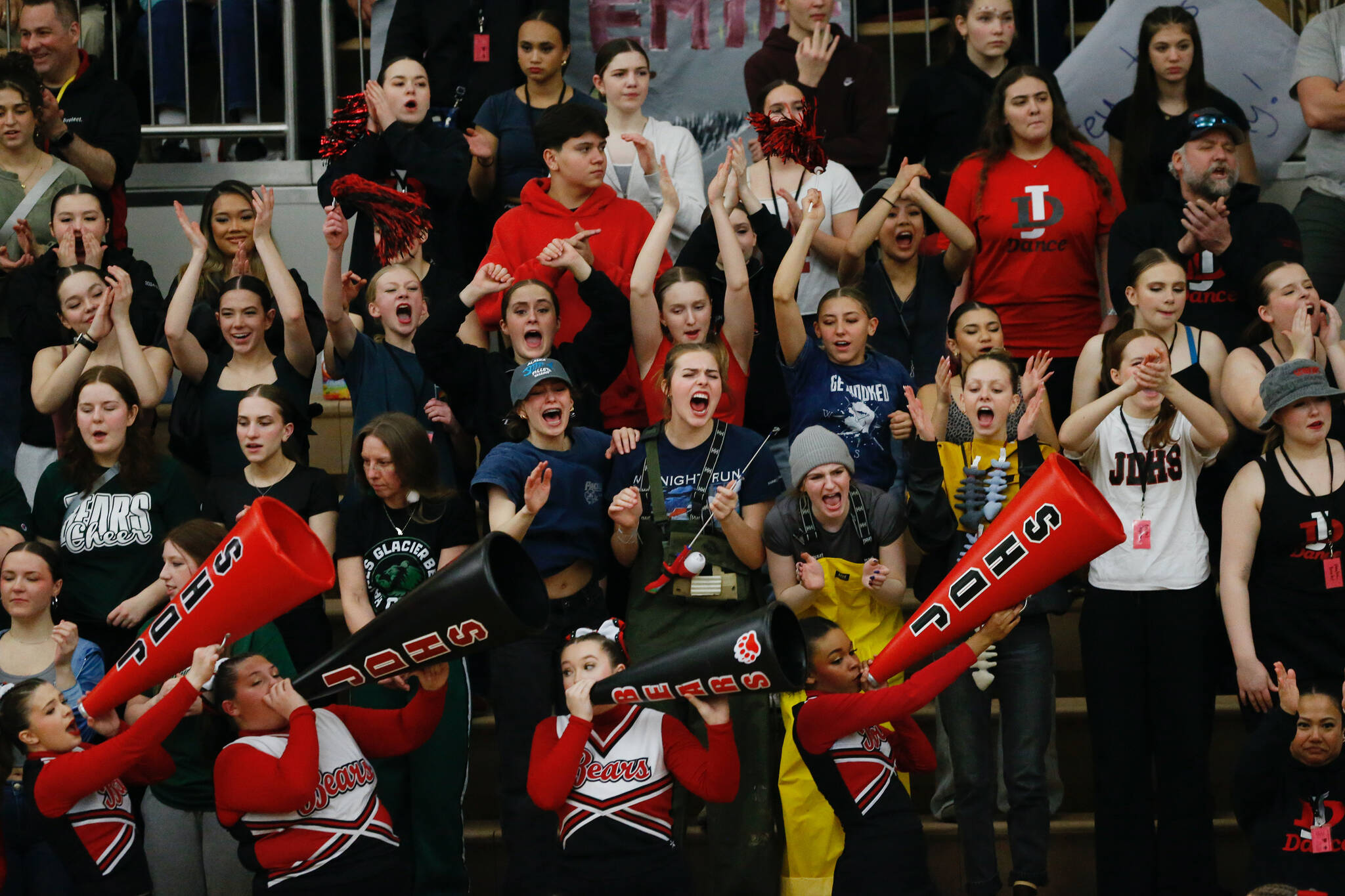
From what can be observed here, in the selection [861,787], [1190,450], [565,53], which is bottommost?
[861,787]

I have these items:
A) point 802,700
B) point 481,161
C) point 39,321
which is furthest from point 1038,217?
point 39,321

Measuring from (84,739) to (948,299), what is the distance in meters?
3.72

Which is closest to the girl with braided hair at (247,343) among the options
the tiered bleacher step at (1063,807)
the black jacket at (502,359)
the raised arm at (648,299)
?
the black jacket at (502,359)

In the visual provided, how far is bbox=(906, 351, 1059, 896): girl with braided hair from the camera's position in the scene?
525cm

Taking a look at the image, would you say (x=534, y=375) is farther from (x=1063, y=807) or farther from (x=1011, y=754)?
(x=1063, y=807)

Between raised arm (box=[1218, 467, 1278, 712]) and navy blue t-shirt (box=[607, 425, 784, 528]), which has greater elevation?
navy blue t-shirt (box=[607, 425, 784, 528])

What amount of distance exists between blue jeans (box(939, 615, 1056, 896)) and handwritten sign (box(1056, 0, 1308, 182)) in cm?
329

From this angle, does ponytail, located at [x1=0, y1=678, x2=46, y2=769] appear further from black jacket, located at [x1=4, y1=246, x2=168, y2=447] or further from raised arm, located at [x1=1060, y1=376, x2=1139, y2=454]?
raised arm, located at [x1=1060, y1=376, x2=1139, y2=454]

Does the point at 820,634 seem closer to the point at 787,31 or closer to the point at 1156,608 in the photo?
the point at 1156,608

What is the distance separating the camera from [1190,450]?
548cm

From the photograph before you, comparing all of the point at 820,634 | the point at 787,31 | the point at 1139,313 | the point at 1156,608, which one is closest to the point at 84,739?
the point at 820,634

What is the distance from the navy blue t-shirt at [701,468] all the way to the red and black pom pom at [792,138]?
1.57m

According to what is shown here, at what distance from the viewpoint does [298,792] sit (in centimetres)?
466

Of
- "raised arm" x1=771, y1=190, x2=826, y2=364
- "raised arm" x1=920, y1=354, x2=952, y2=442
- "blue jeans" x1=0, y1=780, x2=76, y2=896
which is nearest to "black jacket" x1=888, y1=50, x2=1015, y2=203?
"raised arm" x1=771, y1=190, x2=826, y2=364
